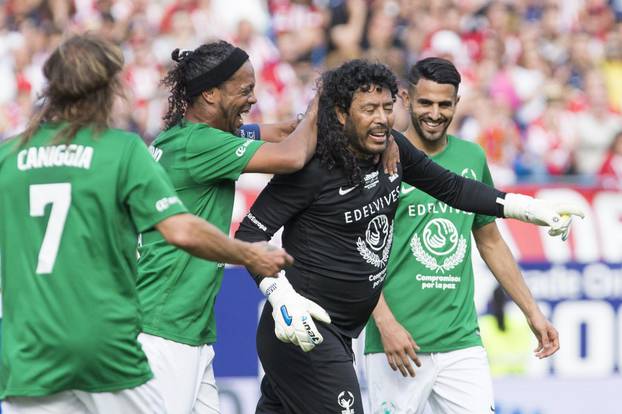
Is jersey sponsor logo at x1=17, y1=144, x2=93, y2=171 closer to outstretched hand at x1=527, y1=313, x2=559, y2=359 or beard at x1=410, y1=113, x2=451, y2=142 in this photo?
beard at x1=410, y1=113, x2=451, y2=142

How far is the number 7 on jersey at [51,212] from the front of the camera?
4547 millimetres

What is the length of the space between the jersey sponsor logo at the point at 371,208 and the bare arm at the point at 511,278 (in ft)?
3.86

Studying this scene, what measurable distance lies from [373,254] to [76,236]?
1.89 metres

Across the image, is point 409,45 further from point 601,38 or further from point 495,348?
point 495,348

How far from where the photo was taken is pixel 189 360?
231 inches

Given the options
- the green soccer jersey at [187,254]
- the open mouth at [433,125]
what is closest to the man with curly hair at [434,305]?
the open mouth at [433,125]

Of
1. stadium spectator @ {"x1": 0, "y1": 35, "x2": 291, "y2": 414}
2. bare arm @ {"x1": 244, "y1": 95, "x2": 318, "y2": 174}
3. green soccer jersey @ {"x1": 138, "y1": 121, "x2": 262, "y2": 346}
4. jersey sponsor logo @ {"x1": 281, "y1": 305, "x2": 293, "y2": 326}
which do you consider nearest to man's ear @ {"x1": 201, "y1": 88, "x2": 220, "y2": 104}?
green soccer jersey @ {"x1": 138, "y1": 121, "x2": 262, "y2": 346}

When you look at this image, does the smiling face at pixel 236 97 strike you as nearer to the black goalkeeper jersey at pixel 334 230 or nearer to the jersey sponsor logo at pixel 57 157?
the black goalkeeper jersey at pixel 334 230

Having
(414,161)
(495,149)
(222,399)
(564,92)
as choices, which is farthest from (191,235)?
(564,92)

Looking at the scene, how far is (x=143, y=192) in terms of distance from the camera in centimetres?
459

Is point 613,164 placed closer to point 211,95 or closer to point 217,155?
point 211,95

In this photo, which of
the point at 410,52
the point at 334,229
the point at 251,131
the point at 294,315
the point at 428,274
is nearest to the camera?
the point at 294,315

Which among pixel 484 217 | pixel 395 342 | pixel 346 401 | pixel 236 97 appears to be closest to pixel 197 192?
pixel 236 97

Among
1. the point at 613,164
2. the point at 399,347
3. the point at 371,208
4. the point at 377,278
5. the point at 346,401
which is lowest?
the point at 346,401
